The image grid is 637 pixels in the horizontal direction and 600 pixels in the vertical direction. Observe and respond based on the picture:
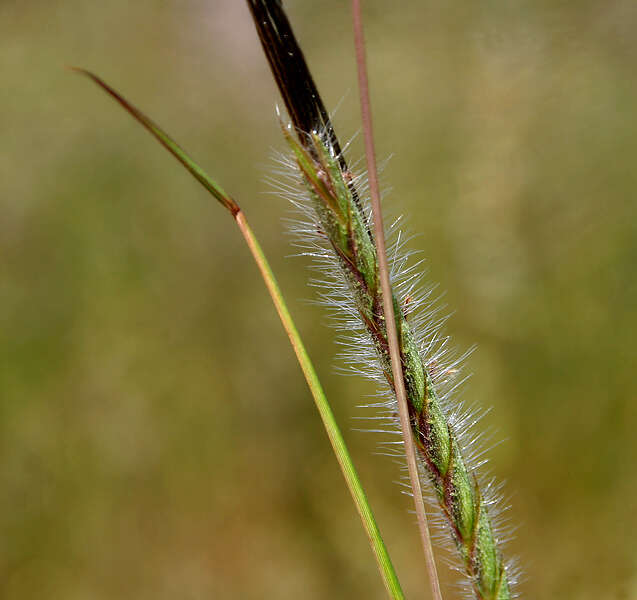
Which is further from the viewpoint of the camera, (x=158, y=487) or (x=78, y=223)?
(x=78, y=223)

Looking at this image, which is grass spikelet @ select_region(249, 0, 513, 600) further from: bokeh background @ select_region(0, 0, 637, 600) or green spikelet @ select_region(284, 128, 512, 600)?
bokeh background @ select_region(0, 0, 637, 600)

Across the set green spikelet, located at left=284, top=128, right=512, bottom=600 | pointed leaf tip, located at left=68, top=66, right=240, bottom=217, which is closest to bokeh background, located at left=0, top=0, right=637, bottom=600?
green spikelet, located at left=284, top=128, right=512, bottom=600

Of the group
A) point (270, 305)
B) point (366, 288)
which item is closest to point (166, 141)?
point (366, 288)

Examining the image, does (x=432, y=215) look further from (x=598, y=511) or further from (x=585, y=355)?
(x=598, y=511)

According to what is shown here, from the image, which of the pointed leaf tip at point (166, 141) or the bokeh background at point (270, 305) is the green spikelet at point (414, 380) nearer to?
the pointed leaf tip at point (166, 141)

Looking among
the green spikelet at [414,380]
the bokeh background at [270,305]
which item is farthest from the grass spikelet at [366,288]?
the bokeh background at [270,305]

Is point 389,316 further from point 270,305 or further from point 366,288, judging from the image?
point 270,305

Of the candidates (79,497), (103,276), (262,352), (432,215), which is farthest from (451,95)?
(79,497)

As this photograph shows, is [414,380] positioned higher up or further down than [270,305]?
higher up
